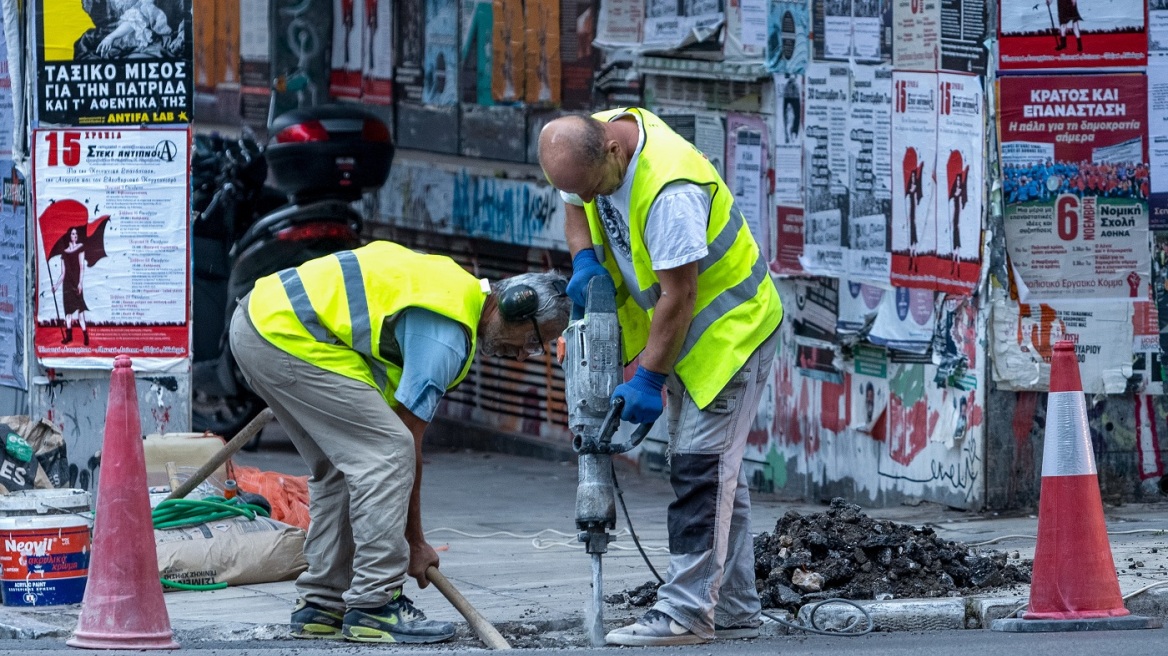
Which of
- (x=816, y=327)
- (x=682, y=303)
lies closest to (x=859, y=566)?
(x=682, y=303)

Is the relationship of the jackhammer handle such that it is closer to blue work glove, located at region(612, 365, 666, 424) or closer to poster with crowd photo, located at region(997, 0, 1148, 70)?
blue work glove, located at region(612, 365, 666, 424)

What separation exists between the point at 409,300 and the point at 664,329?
0.77m

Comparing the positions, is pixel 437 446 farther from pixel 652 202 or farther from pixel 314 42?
pixel 652 202

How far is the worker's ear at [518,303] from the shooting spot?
19.7 feet

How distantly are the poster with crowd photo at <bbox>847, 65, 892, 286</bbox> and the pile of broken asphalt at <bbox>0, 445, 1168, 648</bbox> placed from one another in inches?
45.6

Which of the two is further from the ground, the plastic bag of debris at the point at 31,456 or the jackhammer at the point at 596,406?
the jackhammer at the point at 596,406

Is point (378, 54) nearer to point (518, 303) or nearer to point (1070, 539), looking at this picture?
point (518, 303)

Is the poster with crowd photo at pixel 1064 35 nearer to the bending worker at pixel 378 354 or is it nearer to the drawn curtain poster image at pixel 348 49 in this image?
the bending worker at pixel 378 354

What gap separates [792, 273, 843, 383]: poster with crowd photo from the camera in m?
9.34

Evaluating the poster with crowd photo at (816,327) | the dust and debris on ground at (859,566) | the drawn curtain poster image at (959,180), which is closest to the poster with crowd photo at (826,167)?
the poster with crowd photo at (816,327)

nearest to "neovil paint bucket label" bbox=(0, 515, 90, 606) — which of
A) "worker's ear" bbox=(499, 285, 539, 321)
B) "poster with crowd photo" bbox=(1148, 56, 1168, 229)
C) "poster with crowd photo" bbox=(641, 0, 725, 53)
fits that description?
"worker's ear" bbox=(499, 285, 539, 321)

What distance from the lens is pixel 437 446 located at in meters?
12.5

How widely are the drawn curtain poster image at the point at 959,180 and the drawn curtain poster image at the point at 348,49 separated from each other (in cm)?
644

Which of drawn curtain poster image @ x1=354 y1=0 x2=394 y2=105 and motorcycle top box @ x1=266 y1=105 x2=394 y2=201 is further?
drawn curtain poster image @ x1=354 y1=0 x2=394 y2=105
